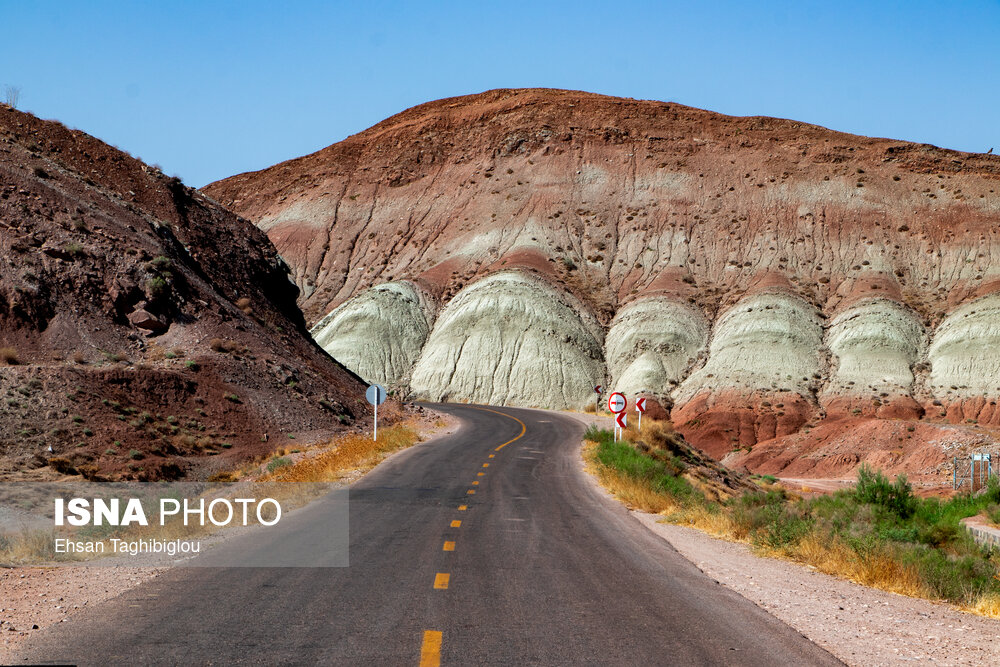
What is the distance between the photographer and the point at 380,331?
70438mm

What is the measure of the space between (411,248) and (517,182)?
41.4ft

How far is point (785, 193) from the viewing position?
80.2m

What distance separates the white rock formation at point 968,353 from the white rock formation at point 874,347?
5.11 feet

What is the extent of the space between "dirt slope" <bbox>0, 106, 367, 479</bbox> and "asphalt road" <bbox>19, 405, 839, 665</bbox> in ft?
49.3

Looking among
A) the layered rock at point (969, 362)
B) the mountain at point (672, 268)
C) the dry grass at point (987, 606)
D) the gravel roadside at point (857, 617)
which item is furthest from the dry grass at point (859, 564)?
the layered rock at point (969, 362)

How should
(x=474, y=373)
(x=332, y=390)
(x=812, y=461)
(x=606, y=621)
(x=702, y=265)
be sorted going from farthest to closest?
(x=702, y=265) < (x=474, y=373) < (x=812, y=461) < (x=332, y=390) < (x=606, y=621)

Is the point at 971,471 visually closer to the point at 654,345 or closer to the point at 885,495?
the point at 885,495

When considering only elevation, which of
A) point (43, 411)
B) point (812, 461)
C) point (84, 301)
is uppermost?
point (84, 301)

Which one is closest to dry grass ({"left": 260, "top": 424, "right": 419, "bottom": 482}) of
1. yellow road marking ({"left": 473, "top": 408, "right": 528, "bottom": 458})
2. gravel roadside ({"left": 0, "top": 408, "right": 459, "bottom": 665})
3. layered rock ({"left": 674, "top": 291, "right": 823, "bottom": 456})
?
yellow road marking ({"left": 473, "top": 408, "right": 528, "bottom": 458})

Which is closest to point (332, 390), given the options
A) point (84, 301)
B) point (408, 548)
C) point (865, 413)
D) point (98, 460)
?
point (84, 301)

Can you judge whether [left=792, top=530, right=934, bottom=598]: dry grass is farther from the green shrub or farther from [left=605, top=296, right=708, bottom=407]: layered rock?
A: [left=605, top=296, right=708, bottom=407]: layered rock

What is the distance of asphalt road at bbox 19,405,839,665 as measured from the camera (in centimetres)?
673

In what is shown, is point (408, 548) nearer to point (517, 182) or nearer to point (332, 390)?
point (332, 390)

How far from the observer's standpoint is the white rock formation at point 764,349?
6197cm
